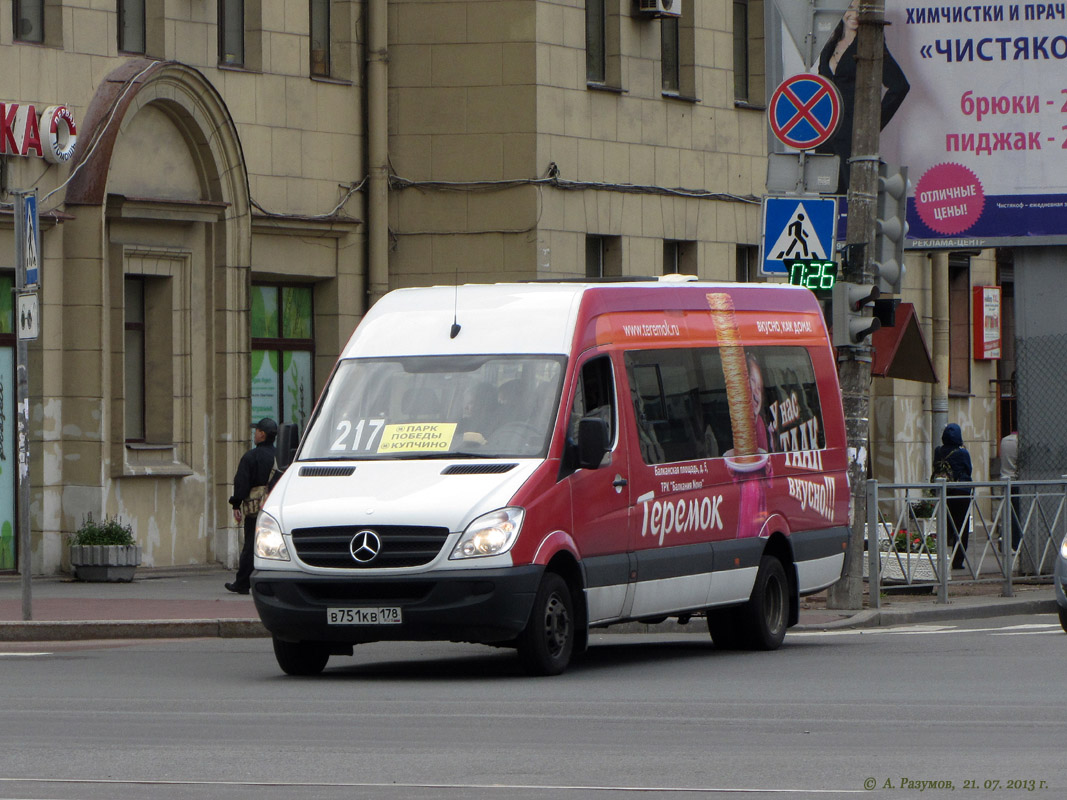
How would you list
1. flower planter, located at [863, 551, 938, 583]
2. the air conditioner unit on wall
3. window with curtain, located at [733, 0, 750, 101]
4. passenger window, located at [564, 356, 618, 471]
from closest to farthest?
passenger window, located at [564, 356, 618, 471], flower planter, located at [863, 551, 938, 583], the air conditioner unit on wall, window with curtain, located at [733, 0, 750, 101]

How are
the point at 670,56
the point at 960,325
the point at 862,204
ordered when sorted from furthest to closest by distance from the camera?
the point at 960,325 < the point at 670,56 < the point at 862,204

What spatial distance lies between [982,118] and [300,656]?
13.6 meters

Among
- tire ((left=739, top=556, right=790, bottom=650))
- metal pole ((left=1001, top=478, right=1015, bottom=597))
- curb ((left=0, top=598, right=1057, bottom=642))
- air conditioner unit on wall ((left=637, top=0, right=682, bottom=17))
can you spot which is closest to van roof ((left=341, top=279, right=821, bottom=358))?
tire ((left=739, top=556, right=790, bottom=650))

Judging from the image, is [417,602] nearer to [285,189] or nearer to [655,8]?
[285,189]

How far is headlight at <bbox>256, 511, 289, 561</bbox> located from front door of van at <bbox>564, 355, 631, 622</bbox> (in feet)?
5.65

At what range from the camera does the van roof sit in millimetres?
14305

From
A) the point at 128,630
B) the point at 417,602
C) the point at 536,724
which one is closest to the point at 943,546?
the point at 128,630

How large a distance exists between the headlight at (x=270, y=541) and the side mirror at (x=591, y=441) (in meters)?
1.83

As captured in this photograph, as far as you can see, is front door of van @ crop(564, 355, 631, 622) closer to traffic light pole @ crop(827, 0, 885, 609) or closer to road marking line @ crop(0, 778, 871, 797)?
road marking line @ crop(0, 778, 871, 797)

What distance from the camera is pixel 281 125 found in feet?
85.6

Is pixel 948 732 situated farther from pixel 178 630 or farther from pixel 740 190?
pixel 740 190

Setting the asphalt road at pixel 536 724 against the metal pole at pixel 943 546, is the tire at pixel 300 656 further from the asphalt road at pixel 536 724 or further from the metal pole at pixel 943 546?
the metal pole at pixel 943 546

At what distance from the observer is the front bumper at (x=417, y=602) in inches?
Answer: 516

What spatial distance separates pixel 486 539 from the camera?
1312 cm
